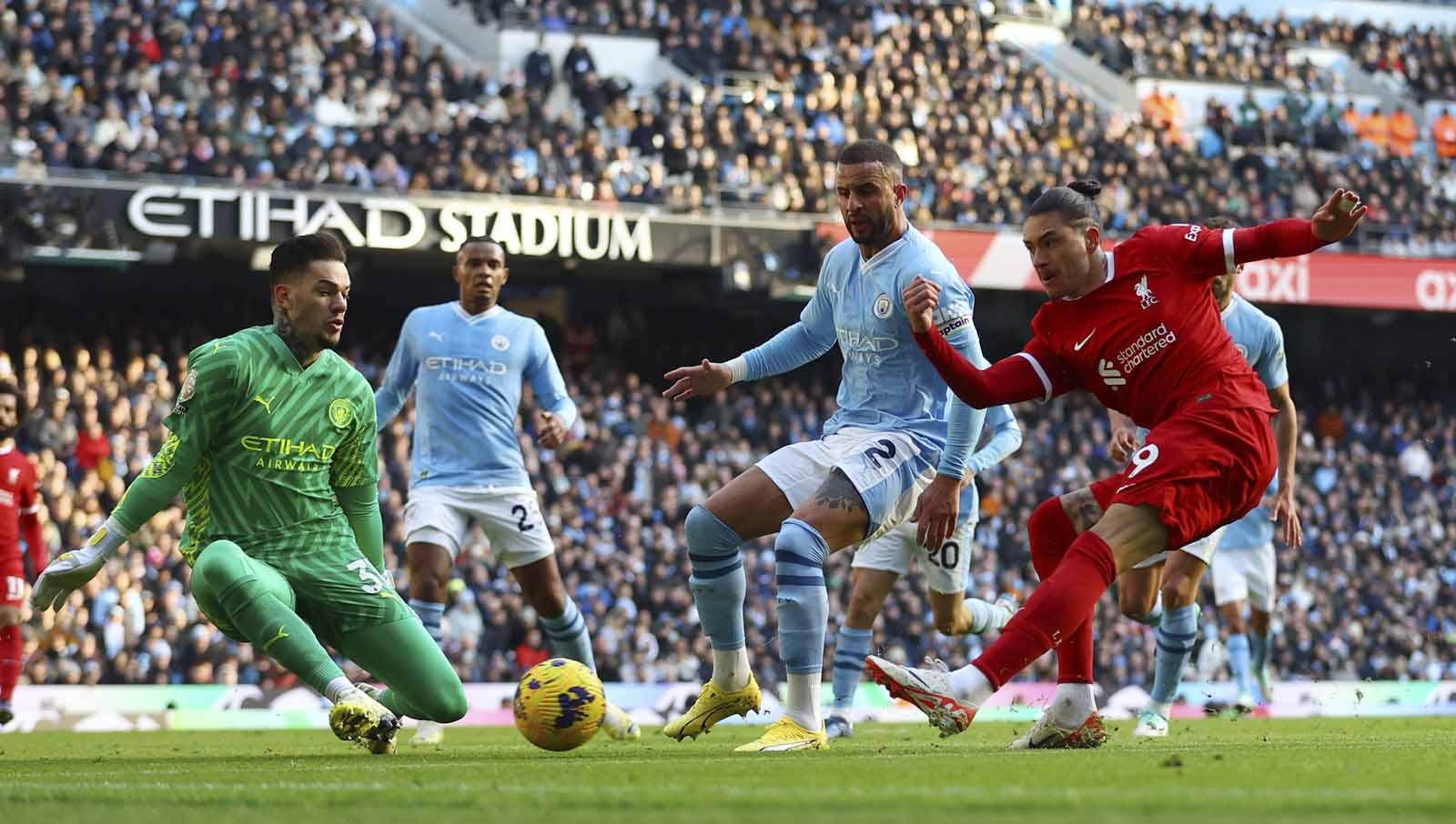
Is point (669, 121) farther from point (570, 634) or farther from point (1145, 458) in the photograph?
point (1145, 458)

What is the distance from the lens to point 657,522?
2253 centimetres

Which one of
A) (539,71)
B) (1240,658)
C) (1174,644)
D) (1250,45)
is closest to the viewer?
(1174,644)

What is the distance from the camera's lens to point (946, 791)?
480cm

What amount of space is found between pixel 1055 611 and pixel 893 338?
5.90 feet

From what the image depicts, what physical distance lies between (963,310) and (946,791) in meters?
3.27

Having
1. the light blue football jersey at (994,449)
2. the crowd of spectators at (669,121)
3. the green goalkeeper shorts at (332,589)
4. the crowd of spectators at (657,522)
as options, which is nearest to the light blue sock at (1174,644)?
the light blue football jersey at (994,449)

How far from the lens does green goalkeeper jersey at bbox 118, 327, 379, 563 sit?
7113mm

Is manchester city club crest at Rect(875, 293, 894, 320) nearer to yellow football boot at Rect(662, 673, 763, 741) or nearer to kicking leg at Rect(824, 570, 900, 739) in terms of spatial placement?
yellow football boot at Rect(662, 673, 763, 741)

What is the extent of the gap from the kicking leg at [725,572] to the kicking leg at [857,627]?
9.65 ft

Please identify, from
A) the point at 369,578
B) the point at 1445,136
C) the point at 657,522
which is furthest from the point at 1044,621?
the point at 1445,136

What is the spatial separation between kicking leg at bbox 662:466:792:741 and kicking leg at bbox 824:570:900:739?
294 cm

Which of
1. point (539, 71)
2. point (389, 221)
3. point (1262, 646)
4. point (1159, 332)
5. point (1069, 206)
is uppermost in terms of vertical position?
point (539, 71)

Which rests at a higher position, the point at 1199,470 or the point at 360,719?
the point at 1199,470

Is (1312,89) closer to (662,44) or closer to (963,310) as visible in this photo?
(662,44)
